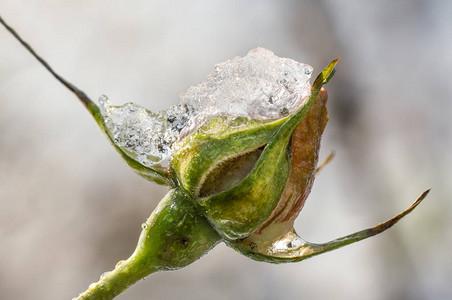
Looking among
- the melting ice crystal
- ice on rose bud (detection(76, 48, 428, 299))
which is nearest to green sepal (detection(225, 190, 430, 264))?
ice on rose bud (detection(76, 48, 428, 299))

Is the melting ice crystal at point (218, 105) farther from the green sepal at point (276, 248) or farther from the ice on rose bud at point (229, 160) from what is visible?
the green sepal at point (276, 248)

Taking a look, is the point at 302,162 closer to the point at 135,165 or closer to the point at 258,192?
the point at 258,192

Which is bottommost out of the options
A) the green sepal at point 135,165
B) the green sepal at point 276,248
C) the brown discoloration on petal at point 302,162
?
the green sepal at point 276,248

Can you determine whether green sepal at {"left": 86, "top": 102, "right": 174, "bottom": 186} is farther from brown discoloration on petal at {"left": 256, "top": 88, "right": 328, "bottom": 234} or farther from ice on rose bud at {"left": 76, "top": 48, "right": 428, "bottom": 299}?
brown discoloration on petal at {"left": 256, "top": 88, "right": 328, "bottom": 234}

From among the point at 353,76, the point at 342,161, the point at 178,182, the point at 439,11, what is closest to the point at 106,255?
the point at 342,161

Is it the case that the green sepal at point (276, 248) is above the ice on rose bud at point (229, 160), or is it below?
below

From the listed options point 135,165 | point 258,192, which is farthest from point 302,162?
point 135,165

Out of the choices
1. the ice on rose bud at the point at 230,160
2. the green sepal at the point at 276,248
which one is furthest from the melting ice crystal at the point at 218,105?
the green sepal at the point at 276,248

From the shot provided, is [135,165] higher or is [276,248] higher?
[135,165]
